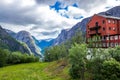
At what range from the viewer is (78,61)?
8850 cm

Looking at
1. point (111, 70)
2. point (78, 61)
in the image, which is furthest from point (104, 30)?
point (111, 70)

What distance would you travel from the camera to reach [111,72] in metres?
77.7

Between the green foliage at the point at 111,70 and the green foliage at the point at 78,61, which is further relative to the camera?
the green foliage at the point at 78,61

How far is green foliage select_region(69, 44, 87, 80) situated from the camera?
88.4m

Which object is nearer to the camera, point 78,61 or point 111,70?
point 111,70

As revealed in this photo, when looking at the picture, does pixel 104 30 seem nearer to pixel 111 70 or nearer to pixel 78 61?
pixel 78 61

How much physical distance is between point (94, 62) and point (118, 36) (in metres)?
28.6

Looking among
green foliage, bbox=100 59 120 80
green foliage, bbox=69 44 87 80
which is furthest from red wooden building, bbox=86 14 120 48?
green foliage, bbox=100 59 120 80

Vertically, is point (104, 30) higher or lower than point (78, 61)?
higher

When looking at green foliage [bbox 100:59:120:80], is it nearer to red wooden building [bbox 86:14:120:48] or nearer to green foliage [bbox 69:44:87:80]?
green foliage [bbox 69:44:87:80]

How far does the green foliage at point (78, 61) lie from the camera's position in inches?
3479

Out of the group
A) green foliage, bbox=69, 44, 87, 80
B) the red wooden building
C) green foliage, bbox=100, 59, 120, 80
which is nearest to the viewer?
green foliage, bbox=100, 59, 120, 80

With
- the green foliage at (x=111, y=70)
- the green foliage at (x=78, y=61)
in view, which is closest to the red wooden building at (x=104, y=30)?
the green foliage at (x=78, y=61)

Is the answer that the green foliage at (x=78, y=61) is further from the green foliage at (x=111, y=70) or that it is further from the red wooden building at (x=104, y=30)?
the red wooden building at (x=104, y=30)
